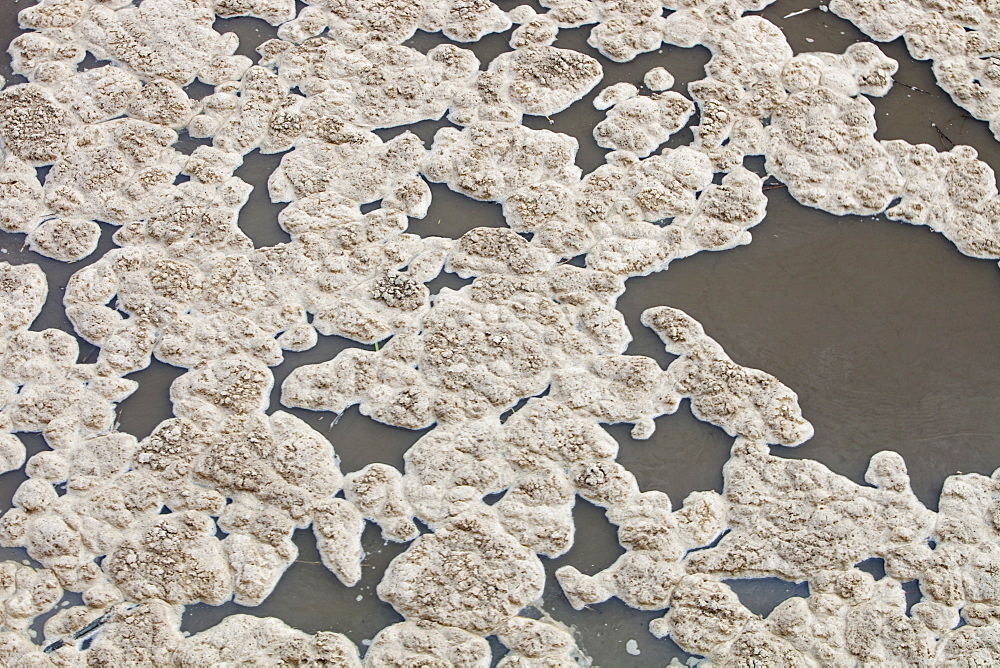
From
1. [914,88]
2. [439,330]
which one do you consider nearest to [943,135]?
[914,88]

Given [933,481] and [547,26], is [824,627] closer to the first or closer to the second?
[933,481]

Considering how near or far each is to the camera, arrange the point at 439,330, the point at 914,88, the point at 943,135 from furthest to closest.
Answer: the point at 914,88 → the point at 943,135 → the point at 439,330

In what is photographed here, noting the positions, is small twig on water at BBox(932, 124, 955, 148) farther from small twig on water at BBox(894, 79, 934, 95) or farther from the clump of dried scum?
small twig on water at BBox(894, 79, 934, 95)

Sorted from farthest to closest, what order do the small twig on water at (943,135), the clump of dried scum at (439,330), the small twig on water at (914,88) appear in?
A: the small twig on water at (914,88), the small twig on water at (943,135), the clump of dried scum at (439,330)

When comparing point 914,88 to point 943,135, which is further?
point 914,88

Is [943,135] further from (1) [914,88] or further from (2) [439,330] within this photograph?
(2) [439,330]

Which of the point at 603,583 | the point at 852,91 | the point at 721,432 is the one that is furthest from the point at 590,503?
the point at 852,91

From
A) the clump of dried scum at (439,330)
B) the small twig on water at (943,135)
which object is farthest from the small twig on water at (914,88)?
the small twig on water at (943,135)

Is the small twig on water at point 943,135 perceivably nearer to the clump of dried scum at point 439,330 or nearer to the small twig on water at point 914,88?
the clump of dried scum at point 439,330
